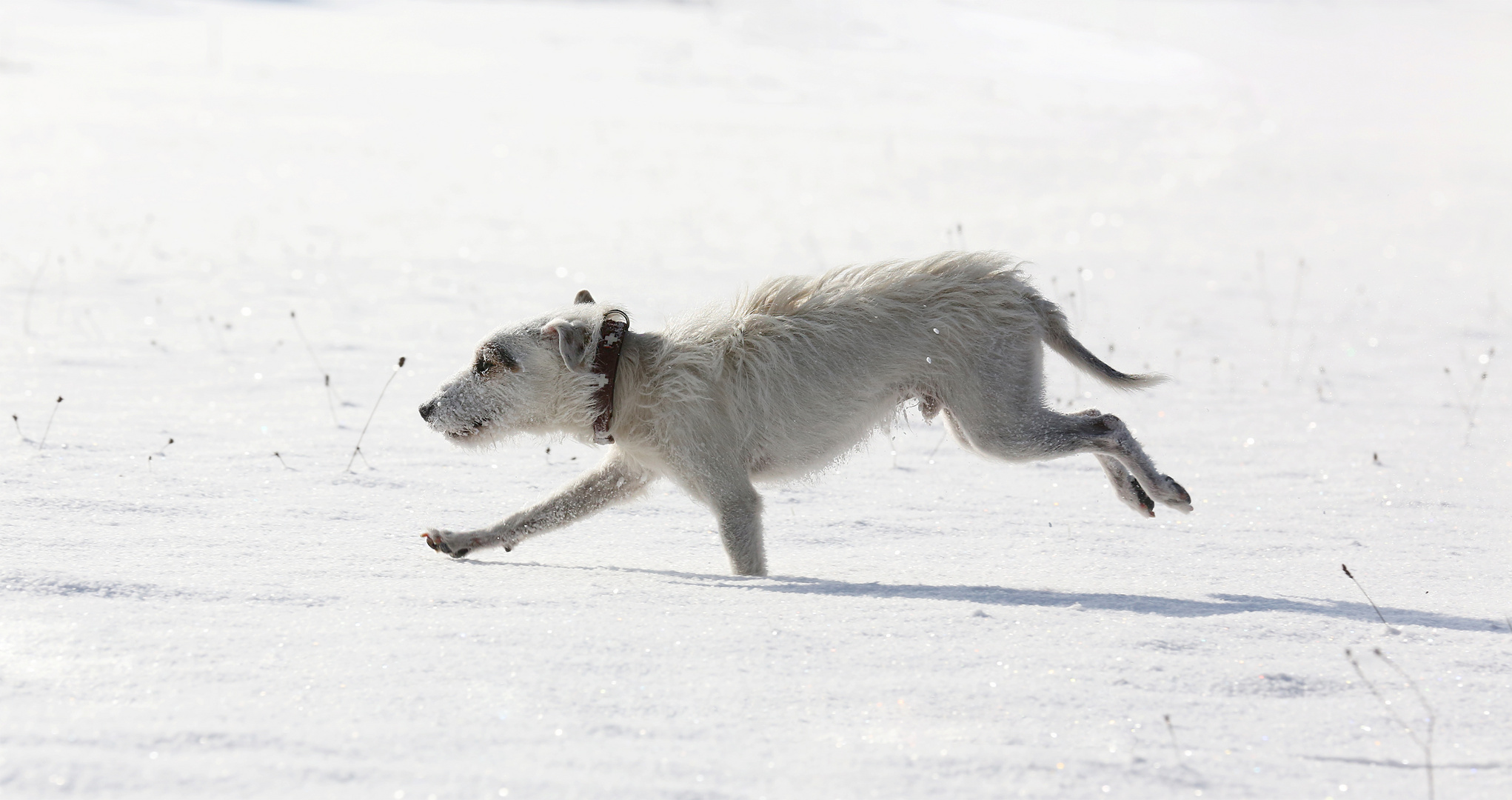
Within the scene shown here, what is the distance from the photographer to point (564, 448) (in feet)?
24.3

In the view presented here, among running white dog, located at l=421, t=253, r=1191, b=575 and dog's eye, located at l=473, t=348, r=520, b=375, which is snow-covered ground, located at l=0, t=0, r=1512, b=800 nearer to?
running white dog, located at l=421, t=253, r=1191, b=575

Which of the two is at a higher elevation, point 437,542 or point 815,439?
point 815,439

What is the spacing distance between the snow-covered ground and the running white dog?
0.41 meters

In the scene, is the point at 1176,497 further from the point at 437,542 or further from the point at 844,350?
the point at 437,542

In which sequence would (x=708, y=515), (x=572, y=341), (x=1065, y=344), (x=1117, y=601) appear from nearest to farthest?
(x=1117, y=601), (x=572, y=341), (x=1065, y=344), (x=708, y=515)

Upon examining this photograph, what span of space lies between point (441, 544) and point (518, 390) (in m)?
0.71

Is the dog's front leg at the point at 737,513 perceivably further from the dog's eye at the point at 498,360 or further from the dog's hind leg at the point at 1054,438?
the dog's hind leg at the point at 1054,438

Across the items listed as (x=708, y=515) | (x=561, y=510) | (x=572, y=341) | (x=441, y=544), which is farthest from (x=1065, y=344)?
(x=441, y=544)

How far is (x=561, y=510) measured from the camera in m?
5.26

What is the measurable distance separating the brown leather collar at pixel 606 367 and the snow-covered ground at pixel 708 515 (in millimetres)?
561

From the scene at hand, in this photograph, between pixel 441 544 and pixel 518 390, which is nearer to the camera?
pixel 441 544

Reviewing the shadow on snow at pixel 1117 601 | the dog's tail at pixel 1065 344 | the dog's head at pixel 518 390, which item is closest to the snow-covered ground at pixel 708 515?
the shadow on snow at pixel 1117 601

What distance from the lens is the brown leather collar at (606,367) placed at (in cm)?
515

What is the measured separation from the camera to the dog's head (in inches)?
205
